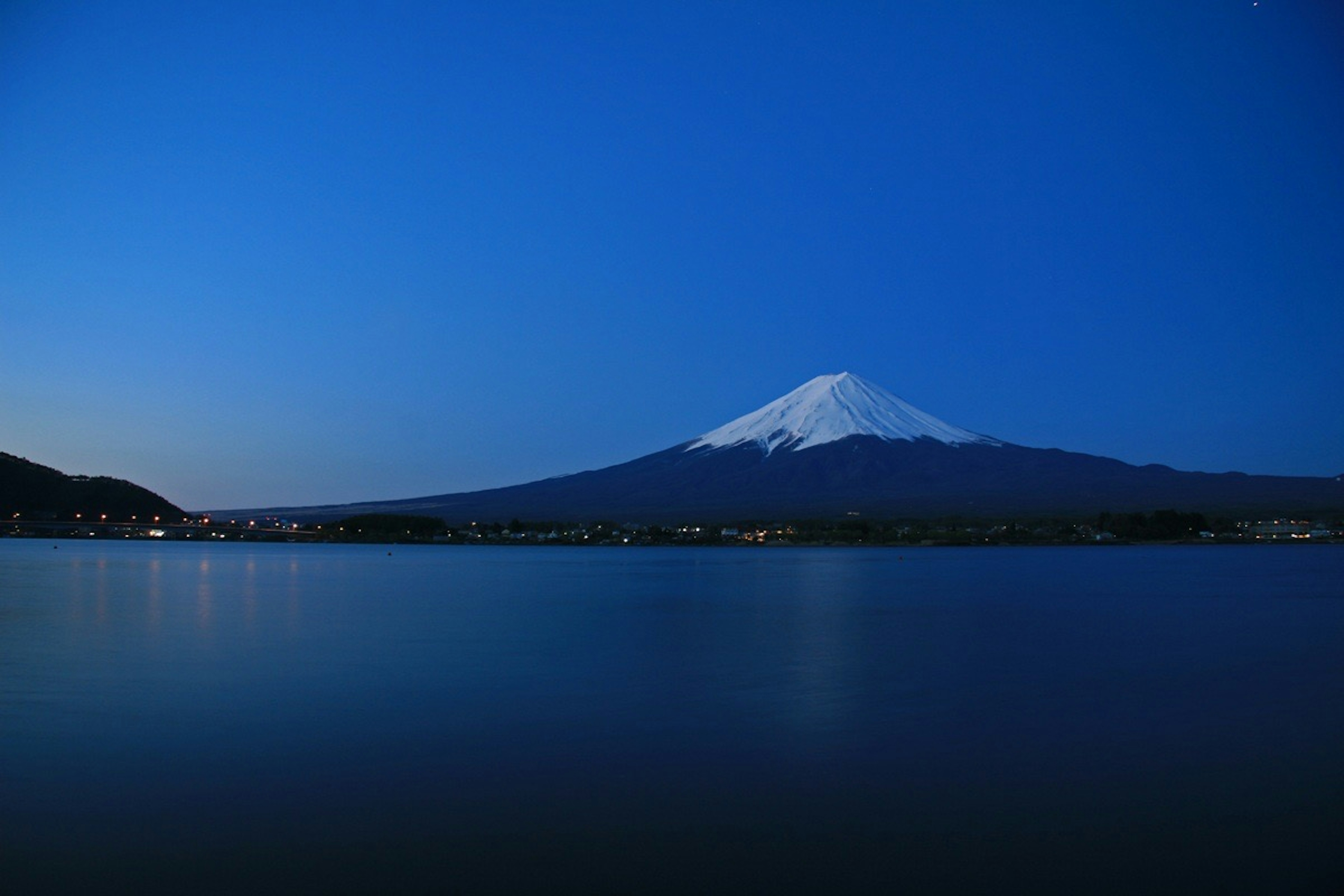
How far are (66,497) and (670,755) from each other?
93881 mm

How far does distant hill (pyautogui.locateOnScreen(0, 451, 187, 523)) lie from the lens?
280 feet

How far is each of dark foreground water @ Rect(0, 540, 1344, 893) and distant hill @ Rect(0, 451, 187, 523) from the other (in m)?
75.9

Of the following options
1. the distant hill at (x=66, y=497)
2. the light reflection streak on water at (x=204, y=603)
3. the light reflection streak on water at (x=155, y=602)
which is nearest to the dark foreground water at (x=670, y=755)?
the light reflection streak on water at (x=155, y=602)

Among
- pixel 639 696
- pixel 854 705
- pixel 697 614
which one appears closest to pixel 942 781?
pixel 854 705

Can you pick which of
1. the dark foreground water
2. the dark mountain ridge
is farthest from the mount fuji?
the dark foreground water

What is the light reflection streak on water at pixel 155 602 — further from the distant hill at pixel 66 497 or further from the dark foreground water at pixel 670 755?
the distant hill at pixel 66 497

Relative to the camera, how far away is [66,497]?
88.8 m

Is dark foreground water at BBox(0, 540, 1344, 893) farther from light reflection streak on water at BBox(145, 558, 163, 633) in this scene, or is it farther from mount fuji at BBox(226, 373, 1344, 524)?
mount fuji at BBox(226, 373, 1344, 524)

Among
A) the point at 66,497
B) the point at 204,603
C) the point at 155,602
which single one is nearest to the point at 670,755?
the point at 204,603

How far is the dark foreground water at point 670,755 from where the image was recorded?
5266 mm

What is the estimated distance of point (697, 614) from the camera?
20500mm

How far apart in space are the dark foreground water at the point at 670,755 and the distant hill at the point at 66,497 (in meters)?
75.9

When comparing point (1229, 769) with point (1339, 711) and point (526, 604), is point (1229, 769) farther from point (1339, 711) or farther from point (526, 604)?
point (526, 604)

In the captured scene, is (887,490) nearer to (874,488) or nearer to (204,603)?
(874,488)
